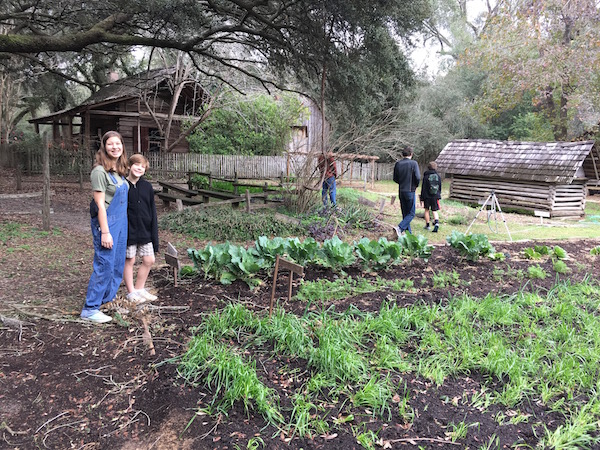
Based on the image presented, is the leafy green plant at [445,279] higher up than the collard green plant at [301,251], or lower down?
lower down

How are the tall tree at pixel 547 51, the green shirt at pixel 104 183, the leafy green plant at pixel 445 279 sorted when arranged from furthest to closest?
the tall tree at pixel 547 51 → the leafy green plant at pixel 445 279 → the green shirt at pixel 104 183

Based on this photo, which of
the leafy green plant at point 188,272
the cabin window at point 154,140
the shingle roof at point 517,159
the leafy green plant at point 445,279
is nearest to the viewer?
the leafy green plant at point 445,279

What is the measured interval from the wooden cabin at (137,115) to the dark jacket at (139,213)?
64.3 ft

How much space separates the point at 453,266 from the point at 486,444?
3.75m

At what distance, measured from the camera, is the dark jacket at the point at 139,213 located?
14.3 feet

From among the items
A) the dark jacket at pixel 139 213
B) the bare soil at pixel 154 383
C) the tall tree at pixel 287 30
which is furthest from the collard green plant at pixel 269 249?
the tall tree at pixel 287 30

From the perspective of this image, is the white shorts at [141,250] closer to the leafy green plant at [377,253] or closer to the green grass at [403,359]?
the green grass at [403,359]

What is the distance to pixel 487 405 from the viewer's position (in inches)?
112

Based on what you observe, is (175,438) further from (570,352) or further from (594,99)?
(594,99)

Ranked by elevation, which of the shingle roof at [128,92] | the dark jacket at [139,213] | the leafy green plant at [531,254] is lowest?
the leafy green plant at [531,254]

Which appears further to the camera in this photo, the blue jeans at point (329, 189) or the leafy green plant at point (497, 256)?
the blue jeans at point (329, 189)

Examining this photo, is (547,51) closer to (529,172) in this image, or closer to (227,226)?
(529,172)

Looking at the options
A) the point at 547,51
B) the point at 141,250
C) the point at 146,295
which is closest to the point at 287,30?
the point at 141,250

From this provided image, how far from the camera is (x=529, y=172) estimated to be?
16.0 meters
